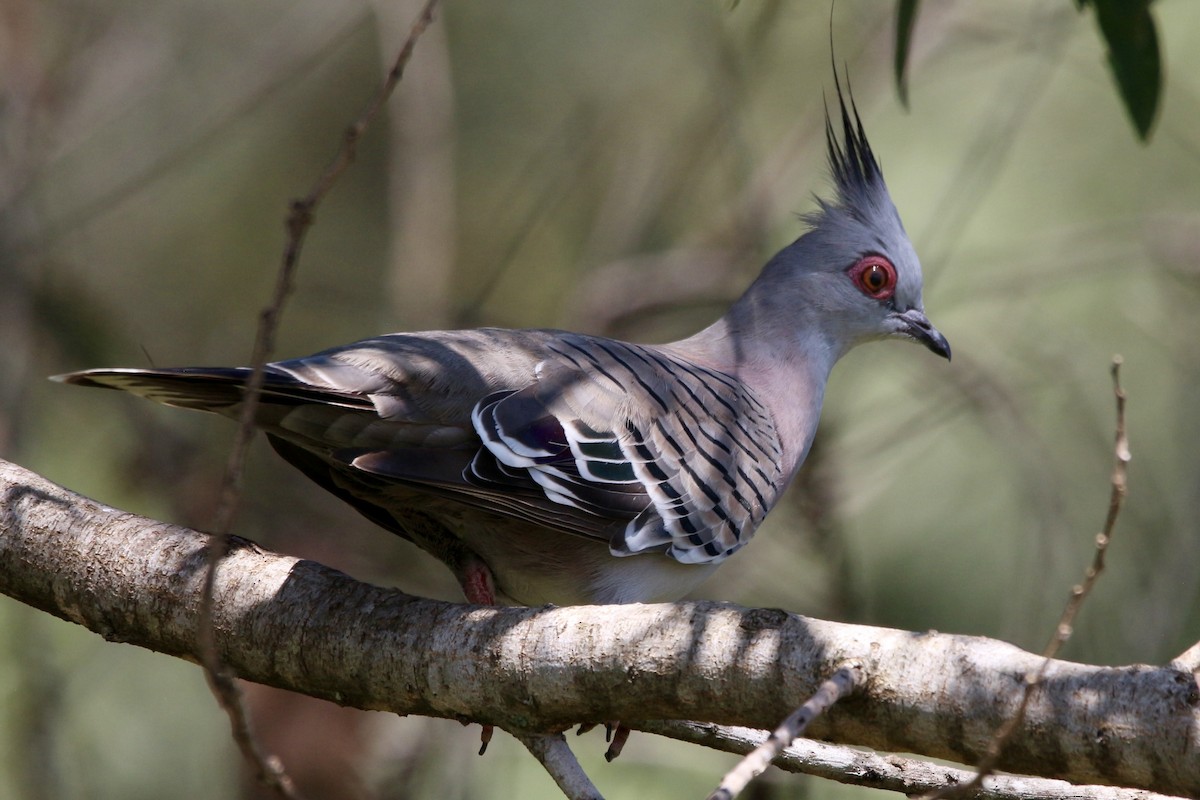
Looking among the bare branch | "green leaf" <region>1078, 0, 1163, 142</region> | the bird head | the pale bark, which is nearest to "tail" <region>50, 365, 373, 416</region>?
the pale bark

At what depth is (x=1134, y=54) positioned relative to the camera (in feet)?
7.86

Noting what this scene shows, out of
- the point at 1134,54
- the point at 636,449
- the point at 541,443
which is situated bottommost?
the point at 636,449

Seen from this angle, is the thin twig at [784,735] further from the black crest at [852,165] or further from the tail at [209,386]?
the black crest at [852,165]

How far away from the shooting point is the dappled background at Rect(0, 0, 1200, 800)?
5.30 meters

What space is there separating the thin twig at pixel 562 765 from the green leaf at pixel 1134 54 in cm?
175

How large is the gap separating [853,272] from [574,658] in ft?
7.85

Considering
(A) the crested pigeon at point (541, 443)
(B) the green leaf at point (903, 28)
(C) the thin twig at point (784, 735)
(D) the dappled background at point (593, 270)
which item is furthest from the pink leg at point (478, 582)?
(D) the dappled background at point (593, 270)

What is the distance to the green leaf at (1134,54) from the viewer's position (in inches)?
90.4

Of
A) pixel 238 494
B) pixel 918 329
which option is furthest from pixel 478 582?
pixel 918 329

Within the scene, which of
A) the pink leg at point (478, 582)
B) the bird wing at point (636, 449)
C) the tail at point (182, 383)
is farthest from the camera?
the pink leg at point (478, 582)

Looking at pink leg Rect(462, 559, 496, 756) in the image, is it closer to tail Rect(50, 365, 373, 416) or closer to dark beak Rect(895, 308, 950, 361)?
tail Rect(50, 365, 373, 416)

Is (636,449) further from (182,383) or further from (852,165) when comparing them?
(852,165)

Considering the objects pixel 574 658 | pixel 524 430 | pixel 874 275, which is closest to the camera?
pixel 574 658

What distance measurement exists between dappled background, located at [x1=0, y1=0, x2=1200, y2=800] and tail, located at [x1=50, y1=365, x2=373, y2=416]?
2634mm
